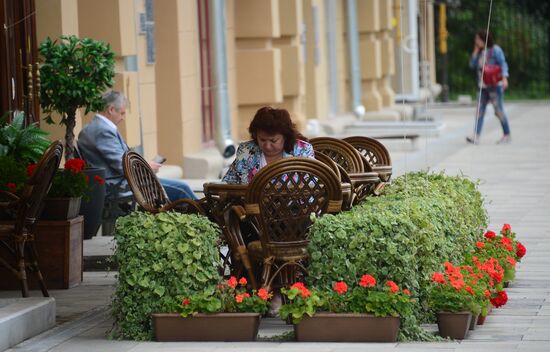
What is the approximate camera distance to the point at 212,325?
7426mm

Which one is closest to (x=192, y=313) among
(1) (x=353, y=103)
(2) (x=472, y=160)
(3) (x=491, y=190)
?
(3) (x=491, y=190)

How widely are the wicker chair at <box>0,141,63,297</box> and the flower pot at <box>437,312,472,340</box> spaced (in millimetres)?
2377

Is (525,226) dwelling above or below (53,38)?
below

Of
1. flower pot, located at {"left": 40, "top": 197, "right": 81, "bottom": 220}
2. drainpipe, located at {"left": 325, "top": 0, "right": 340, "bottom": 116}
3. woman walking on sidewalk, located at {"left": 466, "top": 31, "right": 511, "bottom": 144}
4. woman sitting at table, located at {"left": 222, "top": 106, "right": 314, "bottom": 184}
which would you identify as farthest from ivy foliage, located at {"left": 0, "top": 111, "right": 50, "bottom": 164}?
drainpipe, located at {"left": 325, "top": 0, "right": 340, "bottom": 116}

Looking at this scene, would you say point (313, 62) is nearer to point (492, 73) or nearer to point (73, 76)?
point (492, 73)

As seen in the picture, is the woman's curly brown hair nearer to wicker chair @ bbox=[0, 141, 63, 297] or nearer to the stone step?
wicker chair @ bbox=[0, 141, 63, 297]

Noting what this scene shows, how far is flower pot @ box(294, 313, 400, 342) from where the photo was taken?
730cm

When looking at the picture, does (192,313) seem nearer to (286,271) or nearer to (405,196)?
(286,271)

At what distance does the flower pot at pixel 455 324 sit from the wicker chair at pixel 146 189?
1699mm

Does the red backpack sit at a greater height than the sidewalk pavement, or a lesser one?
greater

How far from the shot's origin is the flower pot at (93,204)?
10.6 metres

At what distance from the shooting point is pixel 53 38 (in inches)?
488

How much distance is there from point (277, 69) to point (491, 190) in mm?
5587

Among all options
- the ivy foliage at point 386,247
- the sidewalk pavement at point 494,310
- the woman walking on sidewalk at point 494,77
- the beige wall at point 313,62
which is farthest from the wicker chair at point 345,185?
the beige wall at point 313,62
